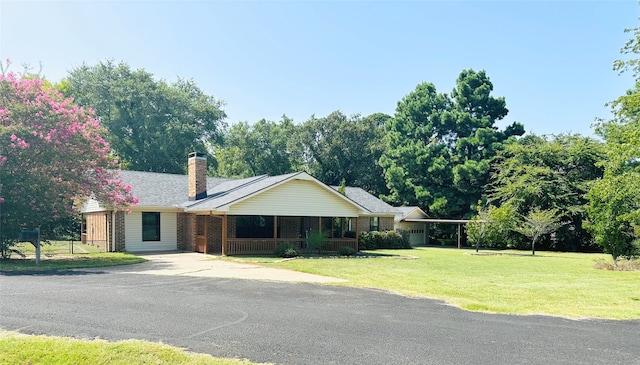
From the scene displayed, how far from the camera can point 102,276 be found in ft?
43.0

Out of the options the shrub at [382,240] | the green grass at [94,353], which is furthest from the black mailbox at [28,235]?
the shrub at [382,240]

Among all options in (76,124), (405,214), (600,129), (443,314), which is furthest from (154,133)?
(443,314)

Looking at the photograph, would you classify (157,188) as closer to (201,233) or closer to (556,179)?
(201,233)

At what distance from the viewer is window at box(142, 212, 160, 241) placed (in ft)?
75.1

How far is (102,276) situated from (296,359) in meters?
9.18

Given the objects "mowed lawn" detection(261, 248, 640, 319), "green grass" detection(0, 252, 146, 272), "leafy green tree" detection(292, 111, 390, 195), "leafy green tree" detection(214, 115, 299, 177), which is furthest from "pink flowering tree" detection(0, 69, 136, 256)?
"leafy green tree" detection(292, 111, 390, 195)

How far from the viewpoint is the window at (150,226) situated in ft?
75.1

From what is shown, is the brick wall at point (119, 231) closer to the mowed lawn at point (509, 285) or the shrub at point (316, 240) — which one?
the mowed lawn at point (509, 285)

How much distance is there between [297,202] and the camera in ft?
74.5

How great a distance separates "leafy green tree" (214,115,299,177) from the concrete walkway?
1249 inches

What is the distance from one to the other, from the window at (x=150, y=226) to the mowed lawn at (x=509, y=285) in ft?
26.5

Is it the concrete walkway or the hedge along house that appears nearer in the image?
the concrete walkway

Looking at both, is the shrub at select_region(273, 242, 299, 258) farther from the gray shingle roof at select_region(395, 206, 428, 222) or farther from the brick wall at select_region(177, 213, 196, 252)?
the gray shingle roof at select_region(395, 206, 428, 222)

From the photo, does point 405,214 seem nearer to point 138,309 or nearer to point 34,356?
point 138,309
